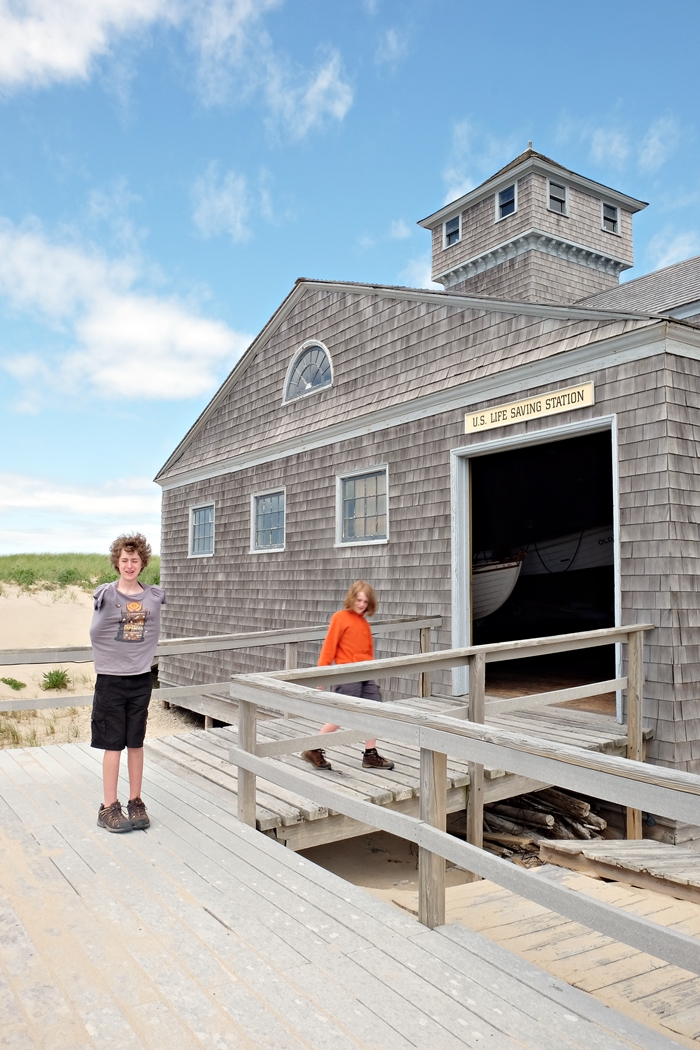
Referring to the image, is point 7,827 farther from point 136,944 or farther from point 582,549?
point 582,549

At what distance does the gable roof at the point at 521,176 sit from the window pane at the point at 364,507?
1316 cm

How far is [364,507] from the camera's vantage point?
10766 mm

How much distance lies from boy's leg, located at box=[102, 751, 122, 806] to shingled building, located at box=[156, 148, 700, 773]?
4.90 metres

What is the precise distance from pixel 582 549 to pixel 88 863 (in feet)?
35.1

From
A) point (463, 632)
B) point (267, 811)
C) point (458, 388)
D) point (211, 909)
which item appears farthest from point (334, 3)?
point (211, 909)

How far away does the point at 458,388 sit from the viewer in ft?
29.8

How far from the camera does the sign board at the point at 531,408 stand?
25.1 ft

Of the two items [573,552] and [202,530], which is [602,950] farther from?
[202,530]

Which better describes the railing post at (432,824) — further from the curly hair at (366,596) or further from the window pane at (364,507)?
the window pane at (364,507)

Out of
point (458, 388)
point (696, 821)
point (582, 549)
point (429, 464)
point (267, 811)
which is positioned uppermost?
point (458, 388)

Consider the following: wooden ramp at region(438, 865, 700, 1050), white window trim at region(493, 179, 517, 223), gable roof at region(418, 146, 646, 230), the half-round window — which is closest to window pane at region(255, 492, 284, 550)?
the half-round window

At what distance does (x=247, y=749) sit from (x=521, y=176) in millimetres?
19462

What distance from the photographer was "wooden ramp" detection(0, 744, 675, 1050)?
2350mm

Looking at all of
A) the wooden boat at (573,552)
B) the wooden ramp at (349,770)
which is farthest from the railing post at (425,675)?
the wooden boat at (573,552)
